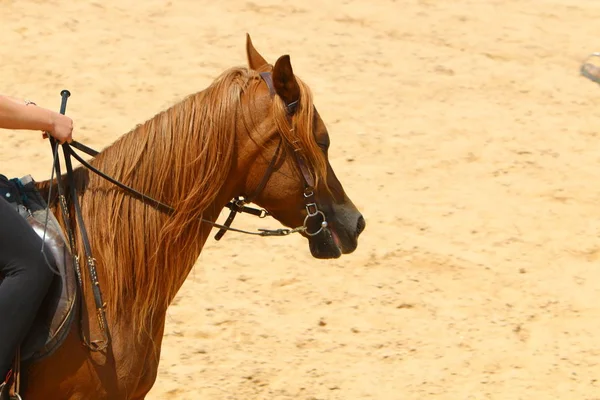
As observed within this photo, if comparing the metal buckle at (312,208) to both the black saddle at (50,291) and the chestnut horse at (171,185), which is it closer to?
the chestnut horse at (171,185)

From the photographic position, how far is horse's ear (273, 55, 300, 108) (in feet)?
11.1

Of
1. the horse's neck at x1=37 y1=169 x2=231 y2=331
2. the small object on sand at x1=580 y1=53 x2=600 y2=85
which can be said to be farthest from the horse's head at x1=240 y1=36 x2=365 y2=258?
the small object on sand at x1=580 y1=53 x2=600 y2=85

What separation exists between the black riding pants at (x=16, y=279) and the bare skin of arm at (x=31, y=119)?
0.92 feet

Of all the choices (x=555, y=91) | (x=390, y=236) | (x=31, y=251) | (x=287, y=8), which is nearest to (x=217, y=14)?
(x=287, y=8)

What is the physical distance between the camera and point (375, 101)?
9.53 metres

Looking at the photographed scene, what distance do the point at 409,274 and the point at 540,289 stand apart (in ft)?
3.11

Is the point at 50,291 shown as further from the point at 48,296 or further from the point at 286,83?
the point at 286,83

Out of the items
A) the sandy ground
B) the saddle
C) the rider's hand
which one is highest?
the rider's hand

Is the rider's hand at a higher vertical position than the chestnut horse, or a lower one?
higher

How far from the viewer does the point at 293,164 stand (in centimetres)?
352

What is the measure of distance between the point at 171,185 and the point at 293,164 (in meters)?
0.48

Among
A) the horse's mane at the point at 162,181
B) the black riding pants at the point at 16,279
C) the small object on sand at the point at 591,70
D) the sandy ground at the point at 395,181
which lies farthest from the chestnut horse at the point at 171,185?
the small object on sand at the point at 591,70

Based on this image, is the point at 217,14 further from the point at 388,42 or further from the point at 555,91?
the point at 555,91

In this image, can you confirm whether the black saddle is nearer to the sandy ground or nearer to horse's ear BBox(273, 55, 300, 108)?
horse's ear BBox(273, 55, 300, 108)
